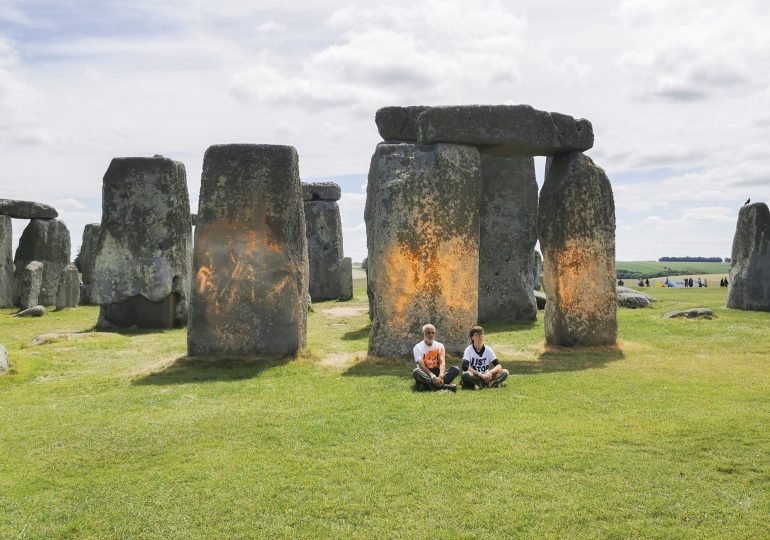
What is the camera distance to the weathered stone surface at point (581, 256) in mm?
13414

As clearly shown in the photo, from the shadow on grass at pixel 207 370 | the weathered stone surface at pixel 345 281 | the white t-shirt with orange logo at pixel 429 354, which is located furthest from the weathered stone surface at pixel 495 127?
the weathered stone surface at pixel 345 281

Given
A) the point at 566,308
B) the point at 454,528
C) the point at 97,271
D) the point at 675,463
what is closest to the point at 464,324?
the point at 566,308

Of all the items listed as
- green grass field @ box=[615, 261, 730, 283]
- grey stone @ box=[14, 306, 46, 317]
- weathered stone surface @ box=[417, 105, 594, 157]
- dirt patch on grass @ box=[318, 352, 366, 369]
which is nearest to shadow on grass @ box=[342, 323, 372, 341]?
dirt patch on grass @ box=[318, 352, 366, 369]

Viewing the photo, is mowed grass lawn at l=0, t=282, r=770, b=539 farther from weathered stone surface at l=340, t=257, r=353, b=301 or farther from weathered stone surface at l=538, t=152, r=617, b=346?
weathered stone surface at l=340, t=257, r=353, b=301

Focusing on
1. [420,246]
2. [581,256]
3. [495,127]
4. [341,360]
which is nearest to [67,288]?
[341,360]

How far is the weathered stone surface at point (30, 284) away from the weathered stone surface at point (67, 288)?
100 cm

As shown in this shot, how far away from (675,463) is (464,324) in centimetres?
581

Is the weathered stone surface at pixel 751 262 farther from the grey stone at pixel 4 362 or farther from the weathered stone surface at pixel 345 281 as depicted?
the grey stone at pixel 4 362

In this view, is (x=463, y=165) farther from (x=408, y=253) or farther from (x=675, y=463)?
(x=675, y=463)

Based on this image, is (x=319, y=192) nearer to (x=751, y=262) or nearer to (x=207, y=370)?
(x=751, y=262)

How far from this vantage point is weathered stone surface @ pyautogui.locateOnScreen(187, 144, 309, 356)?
12.1 m

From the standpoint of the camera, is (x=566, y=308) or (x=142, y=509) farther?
(x=566, y=308)

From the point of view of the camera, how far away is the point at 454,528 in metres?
5.39

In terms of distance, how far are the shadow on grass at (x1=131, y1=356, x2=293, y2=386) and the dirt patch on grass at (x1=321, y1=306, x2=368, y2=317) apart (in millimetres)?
9559
